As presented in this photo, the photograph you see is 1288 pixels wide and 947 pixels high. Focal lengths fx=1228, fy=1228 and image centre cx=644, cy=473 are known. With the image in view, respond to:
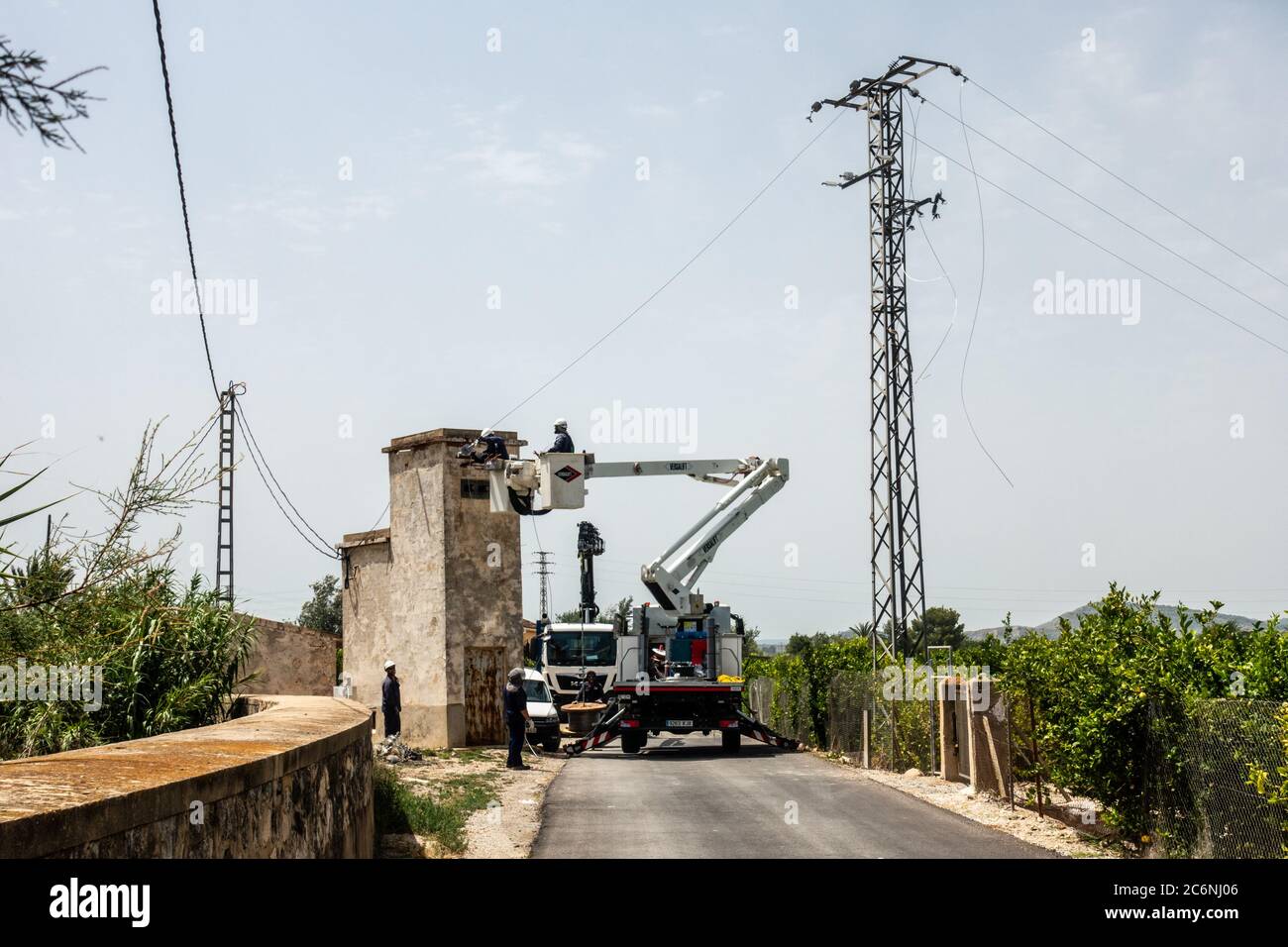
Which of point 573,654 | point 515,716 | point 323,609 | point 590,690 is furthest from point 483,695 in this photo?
point 323,609

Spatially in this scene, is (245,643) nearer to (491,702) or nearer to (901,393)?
(491,702)

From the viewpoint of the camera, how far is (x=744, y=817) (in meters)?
14.3

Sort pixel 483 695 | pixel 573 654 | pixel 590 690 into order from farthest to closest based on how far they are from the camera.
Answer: pixel 573 654 < pixel 590 690 < pixel 483 695

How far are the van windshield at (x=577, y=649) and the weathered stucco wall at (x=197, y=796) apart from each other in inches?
989

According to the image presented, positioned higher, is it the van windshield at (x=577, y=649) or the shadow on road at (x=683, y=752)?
the van windshield at (x=577, y=649)

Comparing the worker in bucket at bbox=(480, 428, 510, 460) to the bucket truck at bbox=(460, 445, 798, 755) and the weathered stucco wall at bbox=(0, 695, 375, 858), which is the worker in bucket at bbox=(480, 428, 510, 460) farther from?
the weathered stucco wall at bbox=(0, 695, 375, 858)

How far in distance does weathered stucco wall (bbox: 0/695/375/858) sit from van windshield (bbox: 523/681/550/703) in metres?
17.6

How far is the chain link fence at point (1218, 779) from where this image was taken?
9.42 meters

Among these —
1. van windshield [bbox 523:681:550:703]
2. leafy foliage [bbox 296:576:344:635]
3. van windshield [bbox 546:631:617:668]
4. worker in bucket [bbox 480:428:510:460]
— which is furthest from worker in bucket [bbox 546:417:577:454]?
leafy foliage [bbox 296:576:344:635]

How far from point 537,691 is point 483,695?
238 cm

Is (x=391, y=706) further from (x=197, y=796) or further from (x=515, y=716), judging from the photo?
(x=197, y=796)

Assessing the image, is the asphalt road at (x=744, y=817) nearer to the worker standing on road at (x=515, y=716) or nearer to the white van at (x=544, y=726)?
the worker standing on road at (x=515, y=716)

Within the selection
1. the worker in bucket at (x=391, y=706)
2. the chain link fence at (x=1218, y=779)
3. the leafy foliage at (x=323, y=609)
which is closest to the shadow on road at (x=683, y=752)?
the worker in bucket at (x=391, y=706)
